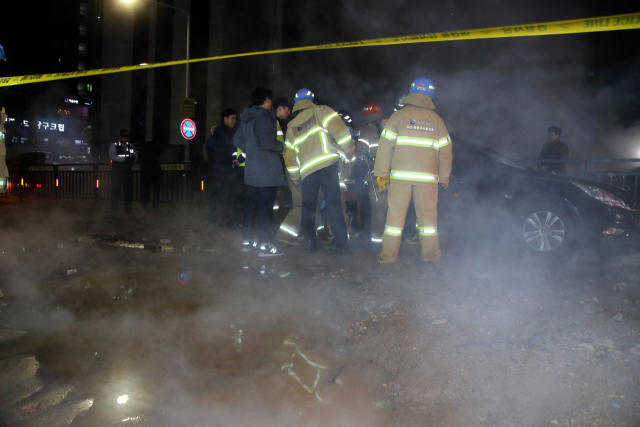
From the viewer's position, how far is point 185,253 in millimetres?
5184

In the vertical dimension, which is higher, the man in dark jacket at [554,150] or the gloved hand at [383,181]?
the man in dark jacket at [554,150]

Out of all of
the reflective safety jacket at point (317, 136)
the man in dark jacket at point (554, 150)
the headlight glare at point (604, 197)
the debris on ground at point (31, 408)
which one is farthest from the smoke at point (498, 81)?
the debris on ground at point (31, 408)

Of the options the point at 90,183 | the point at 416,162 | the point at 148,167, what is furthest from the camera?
the point at 90,183

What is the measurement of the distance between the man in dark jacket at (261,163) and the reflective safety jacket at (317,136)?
0.85 feet

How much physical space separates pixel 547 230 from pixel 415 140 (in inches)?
79.4

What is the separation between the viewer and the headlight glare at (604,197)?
4582mm

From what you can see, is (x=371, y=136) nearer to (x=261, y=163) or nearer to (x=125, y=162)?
(x=261, y=163)

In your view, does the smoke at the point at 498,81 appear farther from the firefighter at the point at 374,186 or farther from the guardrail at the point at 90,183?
the guardrail at the point at 90,183

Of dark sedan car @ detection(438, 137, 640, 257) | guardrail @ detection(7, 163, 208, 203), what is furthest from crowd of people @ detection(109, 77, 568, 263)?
guardrail @ detection(7, 163, 208, 203)

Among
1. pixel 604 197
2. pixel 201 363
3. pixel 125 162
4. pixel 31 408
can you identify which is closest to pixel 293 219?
pixel 201 363

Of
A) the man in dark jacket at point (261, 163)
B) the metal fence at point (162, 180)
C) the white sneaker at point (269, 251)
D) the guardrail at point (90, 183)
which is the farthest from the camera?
the guardrail at point (90, 183)

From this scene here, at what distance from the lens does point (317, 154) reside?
4543 mm

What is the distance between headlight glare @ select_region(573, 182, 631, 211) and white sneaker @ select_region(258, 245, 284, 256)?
11.2ft

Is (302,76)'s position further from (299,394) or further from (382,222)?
(299,394)
